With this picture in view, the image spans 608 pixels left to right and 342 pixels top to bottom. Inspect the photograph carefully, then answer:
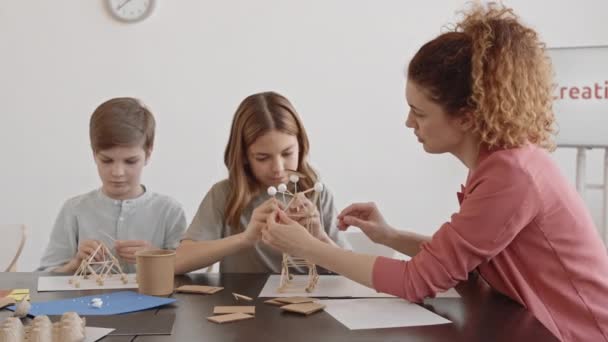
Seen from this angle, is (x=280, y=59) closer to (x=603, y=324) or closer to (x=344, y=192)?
(x=344, y=192)

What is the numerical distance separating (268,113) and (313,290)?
0.66 m

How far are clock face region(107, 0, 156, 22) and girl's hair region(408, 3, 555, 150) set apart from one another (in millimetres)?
2521

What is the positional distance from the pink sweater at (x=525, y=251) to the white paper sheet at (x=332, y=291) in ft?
0.24

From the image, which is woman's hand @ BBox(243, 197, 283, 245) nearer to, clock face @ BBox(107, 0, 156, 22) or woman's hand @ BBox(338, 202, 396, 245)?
woman's hand @ BBox(338, 202, 396, 245)

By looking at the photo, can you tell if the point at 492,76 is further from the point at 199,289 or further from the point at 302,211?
the point at 199,289

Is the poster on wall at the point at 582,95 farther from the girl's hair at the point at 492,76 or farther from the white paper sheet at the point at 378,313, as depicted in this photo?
the white paper sheet at the point at 378,313

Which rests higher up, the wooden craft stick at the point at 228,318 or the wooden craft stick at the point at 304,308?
the wooden craft stick at the point at 304,308

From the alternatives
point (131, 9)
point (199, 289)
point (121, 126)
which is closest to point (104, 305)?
point (199, 289)

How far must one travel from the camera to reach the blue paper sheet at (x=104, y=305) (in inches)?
50.4

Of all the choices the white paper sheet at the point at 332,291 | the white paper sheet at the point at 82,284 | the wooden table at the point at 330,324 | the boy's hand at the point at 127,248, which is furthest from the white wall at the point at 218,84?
the wooden table at the point at 330,324

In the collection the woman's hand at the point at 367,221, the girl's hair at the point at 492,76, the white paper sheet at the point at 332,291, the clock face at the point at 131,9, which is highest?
the clock face at the point at 131,9

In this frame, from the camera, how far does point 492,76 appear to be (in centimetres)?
135

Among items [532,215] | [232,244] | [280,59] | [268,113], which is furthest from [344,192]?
[532,215]

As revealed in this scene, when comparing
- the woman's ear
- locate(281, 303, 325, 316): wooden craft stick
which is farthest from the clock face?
locate(281, 303, 325, 316): wooden craft stick
